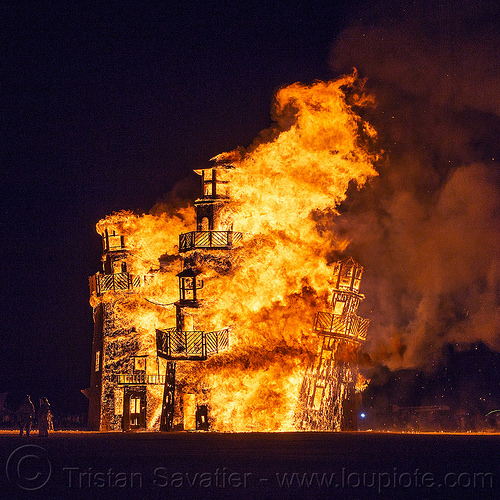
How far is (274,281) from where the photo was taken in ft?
180

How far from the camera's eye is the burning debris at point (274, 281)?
2157 inches

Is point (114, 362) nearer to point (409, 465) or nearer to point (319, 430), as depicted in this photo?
point (319, 430)

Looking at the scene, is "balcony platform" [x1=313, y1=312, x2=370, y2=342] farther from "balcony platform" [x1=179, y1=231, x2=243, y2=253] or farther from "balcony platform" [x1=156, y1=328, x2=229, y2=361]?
"balcony platform" [x1=179, y1=231, x2=243, y2=253]

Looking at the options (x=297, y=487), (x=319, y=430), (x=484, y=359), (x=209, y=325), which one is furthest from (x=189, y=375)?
(x=484, y=359)

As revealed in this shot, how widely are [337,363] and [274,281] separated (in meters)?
5.74

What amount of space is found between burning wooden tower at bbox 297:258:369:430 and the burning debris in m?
0.06

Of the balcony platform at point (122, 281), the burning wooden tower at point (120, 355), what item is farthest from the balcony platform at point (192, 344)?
the balcony platform at point (122, 281)

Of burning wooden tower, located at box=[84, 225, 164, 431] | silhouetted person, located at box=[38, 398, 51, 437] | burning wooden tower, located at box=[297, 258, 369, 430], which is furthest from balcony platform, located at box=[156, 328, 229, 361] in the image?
burning wooden tower, located at box=[84, 225, 164, 431]

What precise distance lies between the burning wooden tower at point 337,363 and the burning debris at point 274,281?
63 millimetres

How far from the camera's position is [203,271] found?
55969 mm

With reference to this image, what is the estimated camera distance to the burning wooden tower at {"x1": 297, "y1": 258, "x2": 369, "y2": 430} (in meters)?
55.3

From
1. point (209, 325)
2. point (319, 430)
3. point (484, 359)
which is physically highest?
point (484, 359)

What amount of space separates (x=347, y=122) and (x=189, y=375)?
50.8 ft

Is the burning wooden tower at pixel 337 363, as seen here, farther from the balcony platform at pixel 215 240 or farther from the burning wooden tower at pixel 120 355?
the burning wooden tower at pixel 120 355
